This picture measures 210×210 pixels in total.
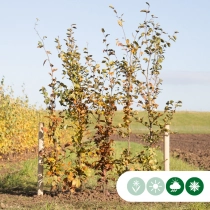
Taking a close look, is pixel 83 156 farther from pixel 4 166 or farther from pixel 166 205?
pixel 4 166

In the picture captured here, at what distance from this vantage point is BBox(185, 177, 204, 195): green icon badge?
7.90 meters

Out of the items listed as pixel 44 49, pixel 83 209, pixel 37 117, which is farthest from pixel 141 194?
pixel 37 117

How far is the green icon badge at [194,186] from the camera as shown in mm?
7898

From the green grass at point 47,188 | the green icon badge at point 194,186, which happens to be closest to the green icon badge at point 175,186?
the green icon badge at point 194,186

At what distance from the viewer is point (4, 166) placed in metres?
18.4

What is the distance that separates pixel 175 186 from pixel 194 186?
330mm

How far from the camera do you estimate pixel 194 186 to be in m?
8.02

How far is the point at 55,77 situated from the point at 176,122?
51.6 metres

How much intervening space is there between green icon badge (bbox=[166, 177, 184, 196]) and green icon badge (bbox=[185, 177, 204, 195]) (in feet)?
0.35

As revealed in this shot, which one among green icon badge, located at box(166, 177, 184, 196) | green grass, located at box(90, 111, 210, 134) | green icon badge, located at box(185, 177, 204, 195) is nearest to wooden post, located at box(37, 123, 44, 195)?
green icon badge, located at box(166, 177, 184, 196)

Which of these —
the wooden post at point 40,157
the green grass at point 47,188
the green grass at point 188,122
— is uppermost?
the green grass at point 188,122

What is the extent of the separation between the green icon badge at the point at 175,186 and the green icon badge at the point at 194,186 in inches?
4.1

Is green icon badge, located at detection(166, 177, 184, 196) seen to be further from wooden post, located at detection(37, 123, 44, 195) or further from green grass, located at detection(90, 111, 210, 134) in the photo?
green grass, located at detection(90, 111, 210, 134)

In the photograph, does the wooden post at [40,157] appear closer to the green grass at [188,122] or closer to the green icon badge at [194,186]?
the green icon badge at [194,186]
